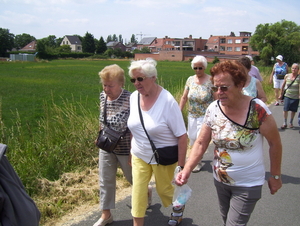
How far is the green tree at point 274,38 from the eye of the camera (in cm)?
4969

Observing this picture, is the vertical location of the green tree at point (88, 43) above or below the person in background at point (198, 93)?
above

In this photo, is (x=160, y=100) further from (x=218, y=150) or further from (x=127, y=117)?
(x=218, y=150)

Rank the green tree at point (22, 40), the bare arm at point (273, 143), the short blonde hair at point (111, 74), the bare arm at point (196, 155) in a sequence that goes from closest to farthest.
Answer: the bare arm at point (273, 143) → the bare arm at point (196, 155) → the short blonde hair at point (111, 74) → the green tree at point (22, 40)

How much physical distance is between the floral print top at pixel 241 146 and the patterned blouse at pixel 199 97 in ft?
7.66

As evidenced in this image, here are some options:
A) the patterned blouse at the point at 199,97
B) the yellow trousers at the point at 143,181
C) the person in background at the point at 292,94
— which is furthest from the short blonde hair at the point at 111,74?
the person in background at the point at 292,94

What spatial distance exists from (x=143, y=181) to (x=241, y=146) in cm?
113

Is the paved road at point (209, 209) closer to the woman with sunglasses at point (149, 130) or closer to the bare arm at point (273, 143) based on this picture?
the woman with sunglasses at point (149, 130)

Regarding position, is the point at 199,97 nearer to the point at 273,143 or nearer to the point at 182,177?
the point at 182,177

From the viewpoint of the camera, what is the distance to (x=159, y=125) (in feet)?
9.84

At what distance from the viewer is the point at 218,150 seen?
262 centimetres

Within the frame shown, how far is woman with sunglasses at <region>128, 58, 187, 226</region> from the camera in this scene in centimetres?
303

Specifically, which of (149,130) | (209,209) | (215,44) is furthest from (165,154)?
(215,44)

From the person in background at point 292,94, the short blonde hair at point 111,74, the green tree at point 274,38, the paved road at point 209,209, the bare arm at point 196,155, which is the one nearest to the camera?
the bare arm at point 196,155

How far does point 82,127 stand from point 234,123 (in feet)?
13.2
